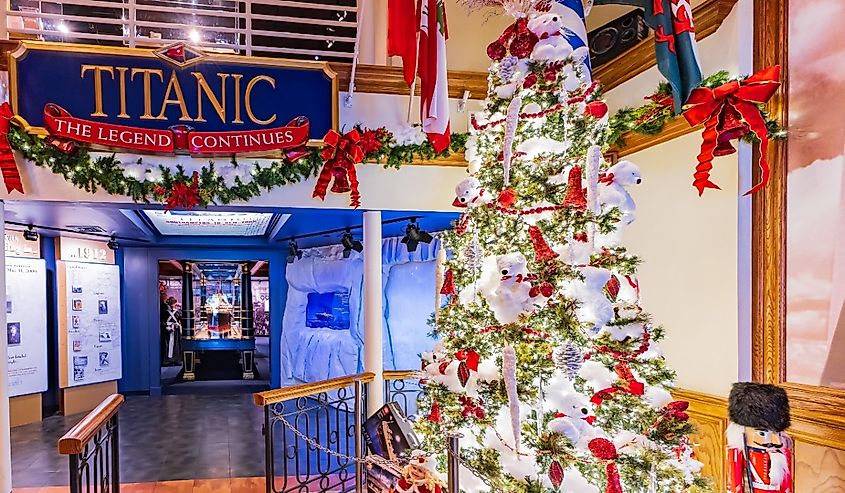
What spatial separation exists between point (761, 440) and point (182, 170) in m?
3.95

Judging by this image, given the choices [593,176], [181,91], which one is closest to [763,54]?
[593,176]

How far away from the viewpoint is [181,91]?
13.2ft

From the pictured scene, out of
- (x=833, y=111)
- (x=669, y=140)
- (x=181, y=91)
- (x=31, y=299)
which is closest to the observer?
(x=833, y=111)

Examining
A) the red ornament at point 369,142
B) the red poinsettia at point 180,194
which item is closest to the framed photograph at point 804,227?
the red ornament at point 369,142

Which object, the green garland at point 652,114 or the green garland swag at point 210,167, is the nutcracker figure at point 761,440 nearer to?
the green garland at point 652,114

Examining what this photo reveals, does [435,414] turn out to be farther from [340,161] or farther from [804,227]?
[340,161]

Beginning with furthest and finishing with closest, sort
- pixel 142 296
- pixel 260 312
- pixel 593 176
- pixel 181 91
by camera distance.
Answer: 1. pixel 260 312
2. pixel 142 296
3. pixel 181 91
4. pixel 593 176

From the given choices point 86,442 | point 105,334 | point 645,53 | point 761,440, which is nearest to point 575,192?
point 761,440

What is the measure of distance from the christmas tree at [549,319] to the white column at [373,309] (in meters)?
1.88

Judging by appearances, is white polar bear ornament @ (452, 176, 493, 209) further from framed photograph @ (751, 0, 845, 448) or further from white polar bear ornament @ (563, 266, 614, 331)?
framed photograph @ (751, 0, 845, 448)

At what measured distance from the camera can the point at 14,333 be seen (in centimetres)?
646

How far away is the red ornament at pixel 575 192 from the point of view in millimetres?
2287

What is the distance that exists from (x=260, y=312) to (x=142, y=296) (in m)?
3.30

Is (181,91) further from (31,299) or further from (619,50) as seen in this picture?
(31,299)
